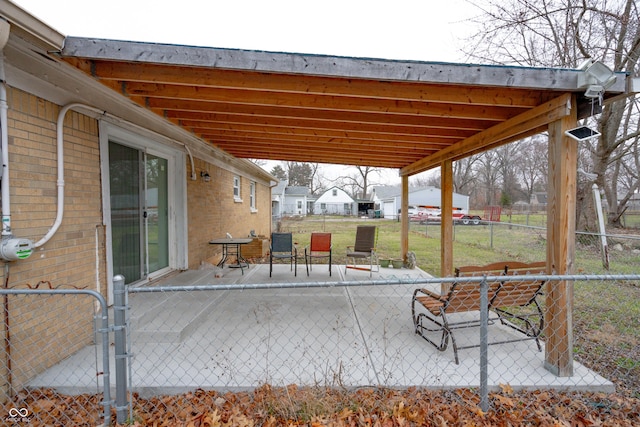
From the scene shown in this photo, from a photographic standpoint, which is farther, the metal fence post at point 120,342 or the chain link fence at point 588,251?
the chain link fence at point 588,251

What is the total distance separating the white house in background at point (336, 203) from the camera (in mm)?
46125

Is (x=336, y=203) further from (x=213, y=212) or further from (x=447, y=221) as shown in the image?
(x=447, y=221)

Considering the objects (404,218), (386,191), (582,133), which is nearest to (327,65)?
(582,133)

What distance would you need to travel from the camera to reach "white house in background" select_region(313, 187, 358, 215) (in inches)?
1816

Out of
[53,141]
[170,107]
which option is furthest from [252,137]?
[53,141]

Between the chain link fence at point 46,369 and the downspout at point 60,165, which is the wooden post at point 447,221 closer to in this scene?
the chain link fence at point 46,369

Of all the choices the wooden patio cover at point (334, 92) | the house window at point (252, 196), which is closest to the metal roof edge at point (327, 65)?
the wooden patio cover at point (334, 92)

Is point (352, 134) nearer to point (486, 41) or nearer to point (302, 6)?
point (302, 6)

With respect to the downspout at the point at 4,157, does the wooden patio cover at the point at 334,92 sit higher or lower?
higher

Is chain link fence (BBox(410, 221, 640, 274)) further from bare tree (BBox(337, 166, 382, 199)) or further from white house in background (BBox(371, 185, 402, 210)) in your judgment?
bare tree (BBox(337, 166, 382, 199))

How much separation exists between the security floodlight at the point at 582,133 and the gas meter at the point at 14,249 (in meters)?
4.61

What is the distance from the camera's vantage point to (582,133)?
2740 mm

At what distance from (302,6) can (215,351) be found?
9.03 m

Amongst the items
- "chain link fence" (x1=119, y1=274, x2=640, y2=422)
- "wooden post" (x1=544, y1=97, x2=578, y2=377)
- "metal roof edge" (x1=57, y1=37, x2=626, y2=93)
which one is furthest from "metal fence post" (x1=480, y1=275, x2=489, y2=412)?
"metal roof edge" (x1=57, y1=37, x2=626, y2=93)
